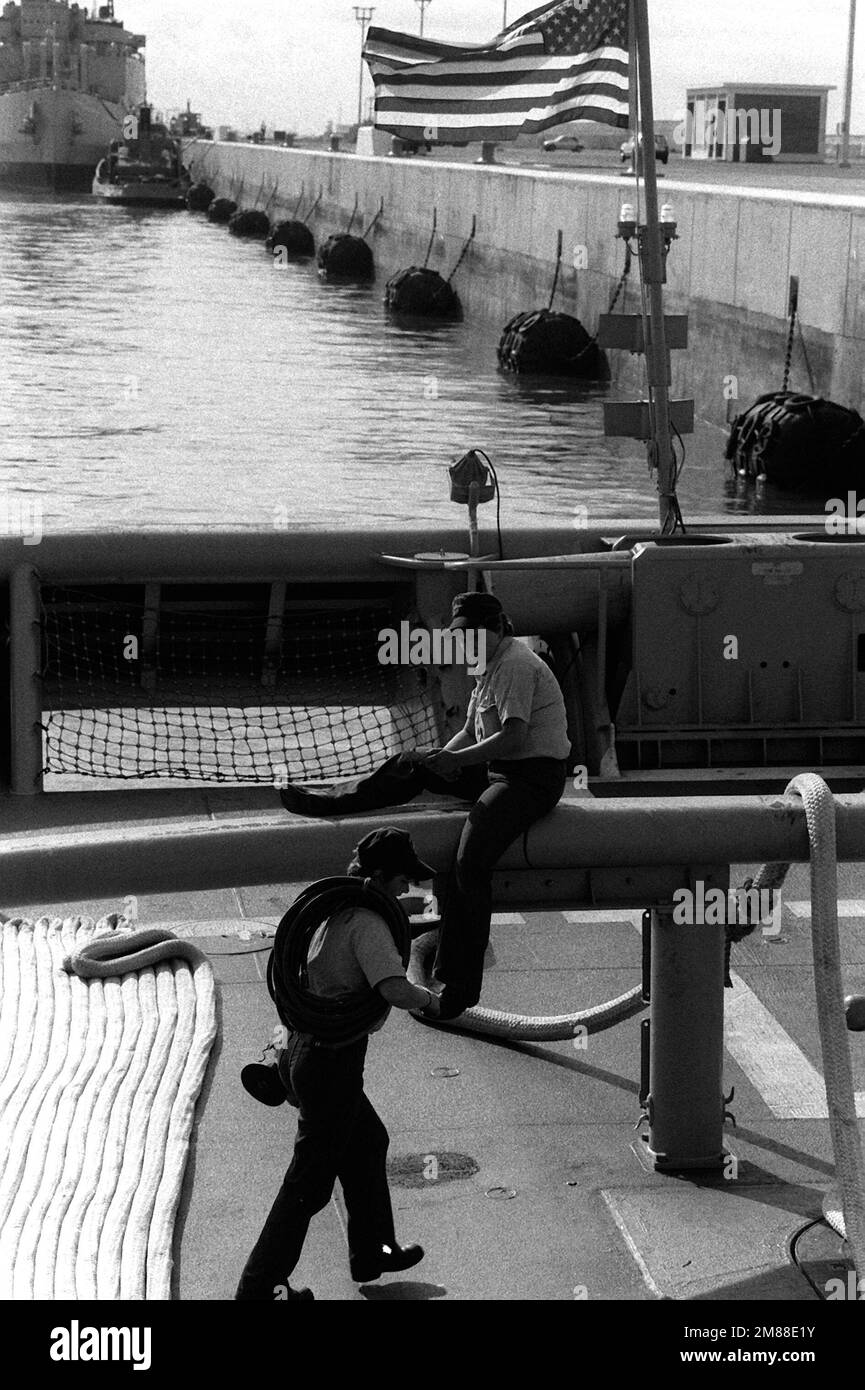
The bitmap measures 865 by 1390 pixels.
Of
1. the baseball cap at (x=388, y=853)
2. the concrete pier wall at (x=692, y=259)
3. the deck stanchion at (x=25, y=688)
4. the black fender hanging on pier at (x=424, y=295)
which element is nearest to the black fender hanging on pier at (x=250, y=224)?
the concrete pier wall at (x=692, y=259)

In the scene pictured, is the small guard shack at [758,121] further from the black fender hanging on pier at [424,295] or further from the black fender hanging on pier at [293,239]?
the black fender hanging on pier at [424,295]

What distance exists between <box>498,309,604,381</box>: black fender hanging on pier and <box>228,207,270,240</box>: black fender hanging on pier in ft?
169

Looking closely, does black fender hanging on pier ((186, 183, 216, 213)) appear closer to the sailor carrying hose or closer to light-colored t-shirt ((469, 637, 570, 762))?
light-colored t-shirt ((469, 637, 570, 762))

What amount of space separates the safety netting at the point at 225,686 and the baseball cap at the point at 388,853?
17.7ft

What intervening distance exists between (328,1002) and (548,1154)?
5.85 ft

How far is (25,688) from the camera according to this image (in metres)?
10.4

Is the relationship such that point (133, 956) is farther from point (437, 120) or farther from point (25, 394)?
point (25, 394)

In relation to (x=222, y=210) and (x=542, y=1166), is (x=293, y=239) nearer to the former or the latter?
(x=222, y=210)

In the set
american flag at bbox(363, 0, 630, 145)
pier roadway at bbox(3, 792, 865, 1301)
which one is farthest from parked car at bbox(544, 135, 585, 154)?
pier roadway at bbox(3, 792, 865, 1301)

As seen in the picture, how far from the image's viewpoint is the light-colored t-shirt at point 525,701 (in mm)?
6559

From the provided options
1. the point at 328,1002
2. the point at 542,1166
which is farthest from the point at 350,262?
the point at 328,1002

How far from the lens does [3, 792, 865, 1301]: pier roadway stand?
6105 mm

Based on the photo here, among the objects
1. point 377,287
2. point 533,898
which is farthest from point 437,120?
point 377,287
